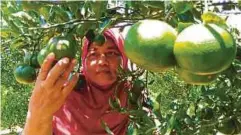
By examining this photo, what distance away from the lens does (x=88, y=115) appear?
65.0 inches

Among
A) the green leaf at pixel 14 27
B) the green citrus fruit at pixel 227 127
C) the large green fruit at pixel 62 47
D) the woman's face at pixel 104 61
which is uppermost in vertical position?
the green leaf at pixel 14 27

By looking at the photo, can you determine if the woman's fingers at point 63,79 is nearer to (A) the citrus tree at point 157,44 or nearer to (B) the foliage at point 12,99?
(A) the citrus tree at point 157,44

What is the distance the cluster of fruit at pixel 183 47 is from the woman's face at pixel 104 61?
2.11 feet

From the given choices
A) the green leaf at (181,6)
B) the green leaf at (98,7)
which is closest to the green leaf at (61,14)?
the green leaf at (98,7)

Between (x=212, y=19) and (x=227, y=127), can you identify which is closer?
(x=212, y=19)

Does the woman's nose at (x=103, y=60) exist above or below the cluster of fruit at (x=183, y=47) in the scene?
below

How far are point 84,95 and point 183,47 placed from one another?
95 cm

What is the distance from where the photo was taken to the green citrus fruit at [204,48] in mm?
750

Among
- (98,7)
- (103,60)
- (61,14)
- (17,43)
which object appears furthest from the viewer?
(103,60)

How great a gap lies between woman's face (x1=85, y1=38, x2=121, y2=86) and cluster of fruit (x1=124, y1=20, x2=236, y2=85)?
64 centimetres

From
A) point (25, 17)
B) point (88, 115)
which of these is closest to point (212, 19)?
point (25, 17)

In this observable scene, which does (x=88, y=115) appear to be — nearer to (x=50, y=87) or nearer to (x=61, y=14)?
(x=50, y=87)

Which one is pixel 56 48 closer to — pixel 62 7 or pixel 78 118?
pixel 62 7

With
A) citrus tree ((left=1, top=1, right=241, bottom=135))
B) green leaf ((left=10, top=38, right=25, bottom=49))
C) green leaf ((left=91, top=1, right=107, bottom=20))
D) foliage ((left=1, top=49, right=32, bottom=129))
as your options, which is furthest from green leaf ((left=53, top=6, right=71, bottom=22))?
foliage ((left=1, top=49, right=32, bottom=129))
